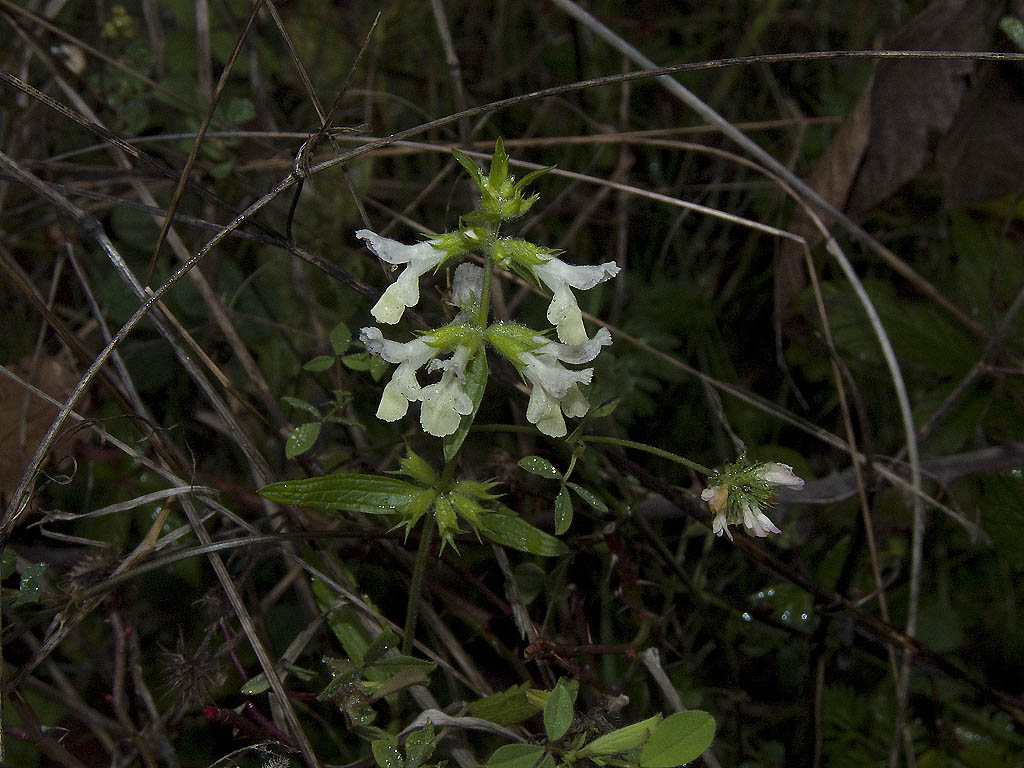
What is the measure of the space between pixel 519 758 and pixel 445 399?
0.65m

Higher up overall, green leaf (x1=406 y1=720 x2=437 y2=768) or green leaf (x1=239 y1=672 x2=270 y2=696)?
green leaf (x1=406 y1=720 x2=437 y2=768)

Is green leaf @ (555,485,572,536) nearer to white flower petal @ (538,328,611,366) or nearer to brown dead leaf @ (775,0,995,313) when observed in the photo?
white flower petal @ (538,328,611,366)

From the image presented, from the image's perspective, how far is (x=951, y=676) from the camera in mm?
2152

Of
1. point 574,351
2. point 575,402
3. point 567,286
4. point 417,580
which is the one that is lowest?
point 417,580

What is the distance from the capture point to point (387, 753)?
5.07ft

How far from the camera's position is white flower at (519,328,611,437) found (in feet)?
4.56

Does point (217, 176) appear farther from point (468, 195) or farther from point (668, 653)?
point (668, 653)

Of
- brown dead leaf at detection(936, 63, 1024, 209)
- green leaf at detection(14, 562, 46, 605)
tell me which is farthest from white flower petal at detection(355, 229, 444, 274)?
brown dead leaf at detection(936, 63, 1024, 209)

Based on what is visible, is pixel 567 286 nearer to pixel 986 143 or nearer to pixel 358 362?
pixel 358 362

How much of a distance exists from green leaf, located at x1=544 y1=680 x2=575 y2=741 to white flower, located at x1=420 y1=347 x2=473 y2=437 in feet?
1.66

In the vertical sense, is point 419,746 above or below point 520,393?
below

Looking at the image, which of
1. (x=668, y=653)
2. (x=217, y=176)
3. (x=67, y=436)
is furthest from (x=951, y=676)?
(x=217, y=176)

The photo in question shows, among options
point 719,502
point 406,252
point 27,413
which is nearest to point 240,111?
point 27,413

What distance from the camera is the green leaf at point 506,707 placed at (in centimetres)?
164
